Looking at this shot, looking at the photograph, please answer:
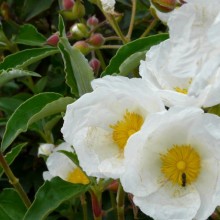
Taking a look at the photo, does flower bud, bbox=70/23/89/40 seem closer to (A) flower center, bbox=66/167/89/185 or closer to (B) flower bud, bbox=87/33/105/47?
(B) flower bud, bbox=87/33/105/47

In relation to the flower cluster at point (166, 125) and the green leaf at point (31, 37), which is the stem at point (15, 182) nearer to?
the flower cluster at point (166, 125)

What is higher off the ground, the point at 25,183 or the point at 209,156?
the point at 209,156

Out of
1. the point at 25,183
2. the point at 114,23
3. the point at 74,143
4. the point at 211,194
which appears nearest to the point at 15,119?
the point at 74,143

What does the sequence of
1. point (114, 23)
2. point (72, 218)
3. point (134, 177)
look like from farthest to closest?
point (72, 218), point (114, 23), point (134, 177)

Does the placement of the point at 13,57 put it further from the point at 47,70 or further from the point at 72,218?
the point at 47,70

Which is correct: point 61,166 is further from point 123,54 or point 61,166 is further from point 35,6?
point 35,6

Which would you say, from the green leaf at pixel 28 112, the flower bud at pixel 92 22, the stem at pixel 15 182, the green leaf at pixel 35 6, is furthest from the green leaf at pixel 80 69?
the green leaf at pixel 35 6

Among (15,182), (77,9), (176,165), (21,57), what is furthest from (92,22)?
(176,165)
